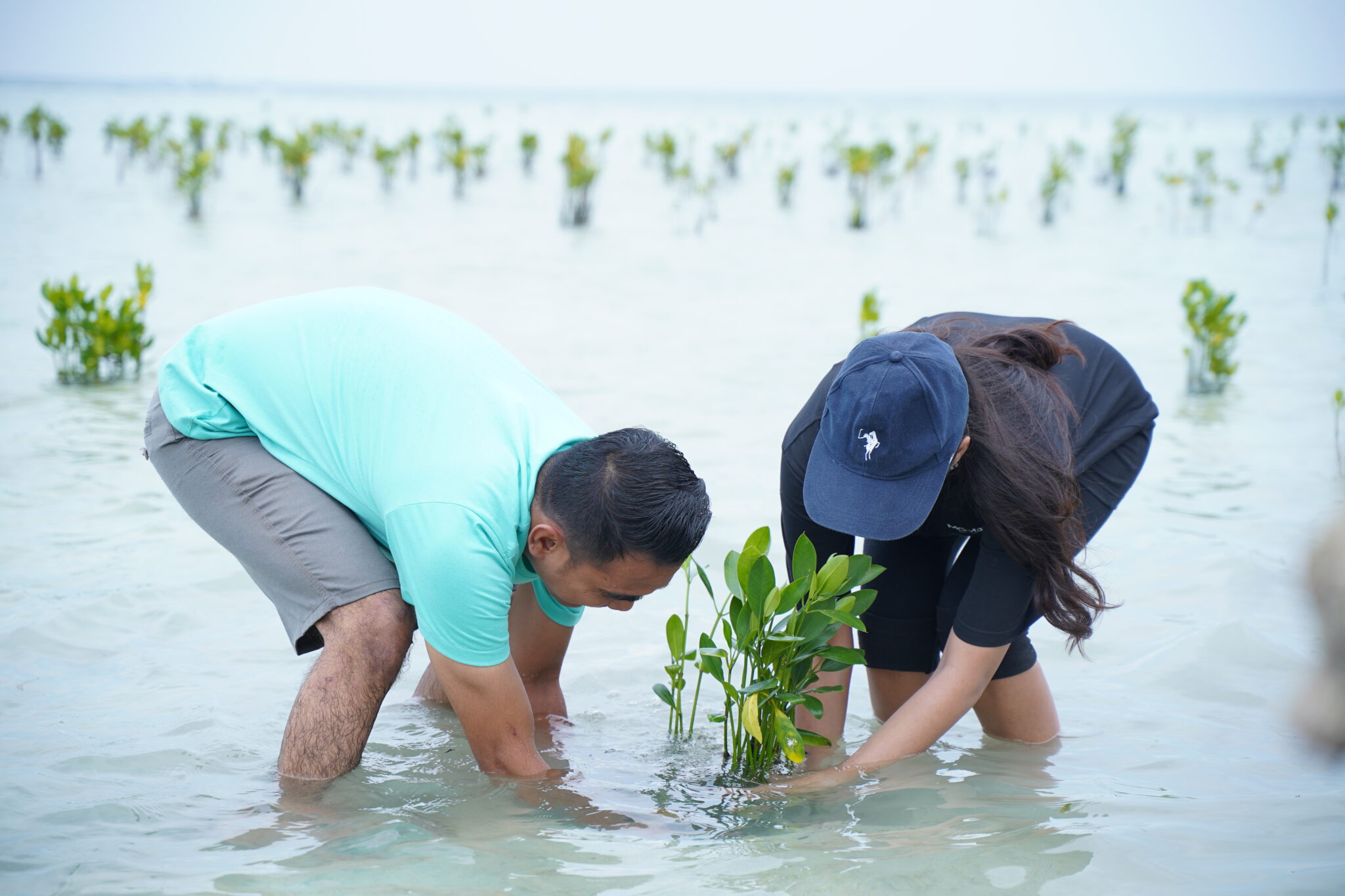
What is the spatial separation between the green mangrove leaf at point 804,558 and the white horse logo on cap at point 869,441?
0.82 ft

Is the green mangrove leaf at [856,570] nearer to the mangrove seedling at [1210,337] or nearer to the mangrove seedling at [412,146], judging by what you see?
the mangrove seedling at [1210,337]

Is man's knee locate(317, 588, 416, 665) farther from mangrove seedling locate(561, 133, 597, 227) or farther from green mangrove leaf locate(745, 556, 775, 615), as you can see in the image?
mangrove seedling locate(561, 133, 597, 227)

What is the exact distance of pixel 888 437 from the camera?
1.90 metres

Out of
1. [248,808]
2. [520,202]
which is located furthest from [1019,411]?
[520,202]

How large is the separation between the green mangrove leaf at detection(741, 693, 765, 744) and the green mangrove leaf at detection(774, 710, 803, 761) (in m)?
0.04

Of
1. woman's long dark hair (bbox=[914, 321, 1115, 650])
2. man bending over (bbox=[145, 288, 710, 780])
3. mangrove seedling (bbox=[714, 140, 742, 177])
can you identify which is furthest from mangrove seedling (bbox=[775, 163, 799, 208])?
woman's long dark hair (bbox=[914, 321, 1115, 650])

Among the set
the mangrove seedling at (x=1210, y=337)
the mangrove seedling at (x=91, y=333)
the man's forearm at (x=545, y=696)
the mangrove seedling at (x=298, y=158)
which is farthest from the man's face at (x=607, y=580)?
the mangrove seedling at (x=298, y=158)

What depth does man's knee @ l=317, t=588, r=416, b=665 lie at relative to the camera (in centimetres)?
219

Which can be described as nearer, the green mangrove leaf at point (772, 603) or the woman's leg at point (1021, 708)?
the green mangrove leaf at point (772, 603)

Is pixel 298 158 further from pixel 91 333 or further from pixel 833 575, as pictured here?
pixel 833 575

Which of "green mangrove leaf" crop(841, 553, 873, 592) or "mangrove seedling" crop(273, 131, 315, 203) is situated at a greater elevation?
"mangrove seedling" crop(273, 131, 315, 203)

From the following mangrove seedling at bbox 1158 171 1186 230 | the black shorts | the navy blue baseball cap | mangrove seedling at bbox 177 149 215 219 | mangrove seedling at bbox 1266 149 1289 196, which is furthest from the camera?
mangrove seedling at bbox 1266 149 1289 196

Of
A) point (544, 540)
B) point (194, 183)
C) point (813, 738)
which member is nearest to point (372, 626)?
point (544, 540)

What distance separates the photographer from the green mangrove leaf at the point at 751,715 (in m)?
2.19
